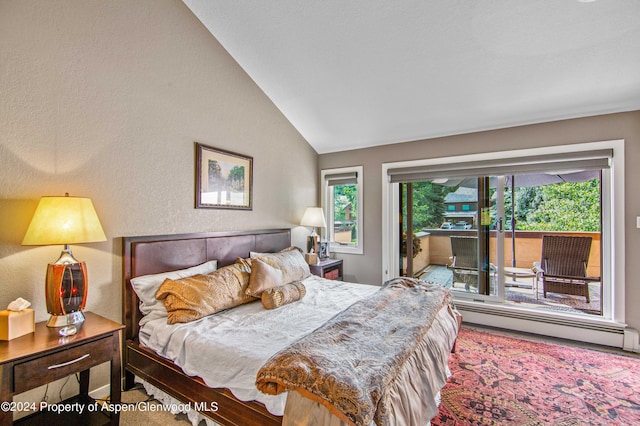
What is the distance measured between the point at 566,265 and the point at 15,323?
5.32 metres

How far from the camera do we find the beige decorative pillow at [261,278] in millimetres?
2463

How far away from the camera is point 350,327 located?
5.63ft

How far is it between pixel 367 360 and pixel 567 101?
10.7 feet

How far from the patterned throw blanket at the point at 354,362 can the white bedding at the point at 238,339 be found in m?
0.18

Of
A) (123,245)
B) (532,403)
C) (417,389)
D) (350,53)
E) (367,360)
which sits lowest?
(532,403)

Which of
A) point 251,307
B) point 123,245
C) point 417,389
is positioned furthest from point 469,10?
point 123,245

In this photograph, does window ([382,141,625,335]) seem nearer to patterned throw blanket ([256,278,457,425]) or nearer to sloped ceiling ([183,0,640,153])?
sloped ceiling ([183,0,640,153])

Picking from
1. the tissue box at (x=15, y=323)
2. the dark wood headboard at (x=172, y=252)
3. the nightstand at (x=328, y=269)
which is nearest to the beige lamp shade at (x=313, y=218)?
the nightstand at (x=328, y=269)

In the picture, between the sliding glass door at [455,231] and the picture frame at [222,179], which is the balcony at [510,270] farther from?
the picture frame at [222,179]

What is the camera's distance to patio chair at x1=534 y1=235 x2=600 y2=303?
11.9 ft

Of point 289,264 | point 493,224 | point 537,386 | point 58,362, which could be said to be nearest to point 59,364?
point 58,362

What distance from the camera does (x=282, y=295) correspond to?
244cm

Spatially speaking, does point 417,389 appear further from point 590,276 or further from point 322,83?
point 590,276

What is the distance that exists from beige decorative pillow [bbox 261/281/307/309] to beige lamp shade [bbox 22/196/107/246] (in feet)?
4.07
